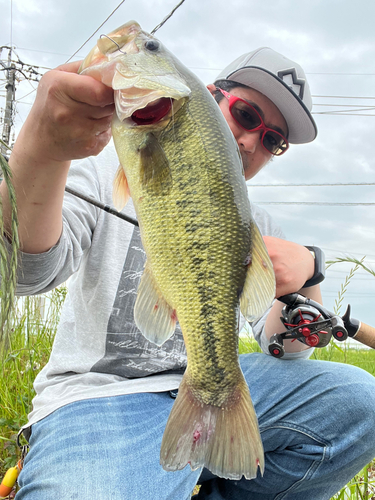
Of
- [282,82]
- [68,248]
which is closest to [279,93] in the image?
[282,82]

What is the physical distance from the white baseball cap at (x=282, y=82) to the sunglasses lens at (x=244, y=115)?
19 centimetres

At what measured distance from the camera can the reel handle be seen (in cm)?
245

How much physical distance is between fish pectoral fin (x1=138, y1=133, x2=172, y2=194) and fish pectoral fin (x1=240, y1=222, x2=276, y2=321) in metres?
0.31

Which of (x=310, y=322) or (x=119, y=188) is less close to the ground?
(x=119, y=188)

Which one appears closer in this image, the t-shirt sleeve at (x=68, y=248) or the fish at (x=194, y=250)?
the fish at (x=194, y=250)

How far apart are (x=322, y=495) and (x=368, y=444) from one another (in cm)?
39

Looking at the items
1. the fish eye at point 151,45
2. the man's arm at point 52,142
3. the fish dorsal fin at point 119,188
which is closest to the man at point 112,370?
the man's arm at point 52,142

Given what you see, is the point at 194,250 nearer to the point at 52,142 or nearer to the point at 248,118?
the point at 52,142

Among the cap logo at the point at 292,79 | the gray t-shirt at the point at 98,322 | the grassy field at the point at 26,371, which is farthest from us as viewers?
the cap logo at the point at 292,79

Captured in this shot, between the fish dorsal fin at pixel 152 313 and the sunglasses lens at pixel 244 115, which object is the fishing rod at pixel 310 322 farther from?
the sunglasses lens at pixel 244 115

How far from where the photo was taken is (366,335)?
246 centimetres

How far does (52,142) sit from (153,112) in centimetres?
33

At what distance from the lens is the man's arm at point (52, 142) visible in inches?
43.1

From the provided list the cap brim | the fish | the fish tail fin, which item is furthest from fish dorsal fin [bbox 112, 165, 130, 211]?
the cap brim
